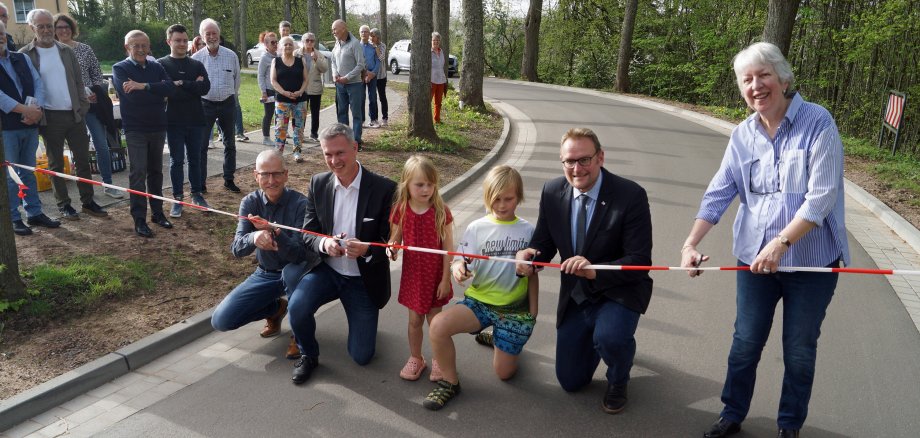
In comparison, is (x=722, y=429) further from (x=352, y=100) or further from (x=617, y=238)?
(x=352, y=100)

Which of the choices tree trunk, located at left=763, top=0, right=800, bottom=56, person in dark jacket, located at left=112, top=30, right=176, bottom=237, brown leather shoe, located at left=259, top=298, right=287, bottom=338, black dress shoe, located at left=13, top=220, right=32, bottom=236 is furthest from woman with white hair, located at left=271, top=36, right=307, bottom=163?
tree trunk, located at left=763, top=0, right=800, bottom=56

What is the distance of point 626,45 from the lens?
27.4 metres

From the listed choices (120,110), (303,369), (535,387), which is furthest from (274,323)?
(120,110)

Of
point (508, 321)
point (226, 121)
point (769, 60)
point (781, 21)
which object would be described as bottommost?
point (508, 321)

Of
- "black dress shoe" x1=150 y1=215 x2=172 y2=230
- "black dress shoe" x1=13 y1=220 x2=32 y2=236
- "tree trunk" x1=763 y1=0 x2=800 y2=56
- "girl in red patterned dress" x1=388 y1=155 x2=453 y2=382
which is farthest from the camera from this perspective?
"tree trunk" x1=763 y1=0 x2=800 y2=56

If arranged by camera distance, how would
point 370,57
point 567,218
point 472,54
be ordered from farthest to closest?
point 472,54 → point 370,57 → point 567,218

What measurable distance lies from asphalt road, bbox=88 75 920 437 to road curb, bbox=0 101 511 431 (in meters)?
0.54

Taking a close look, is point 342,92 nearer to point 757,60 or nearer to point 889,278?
point 889,278

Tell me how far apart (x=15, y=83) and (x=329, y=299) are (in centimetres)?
424

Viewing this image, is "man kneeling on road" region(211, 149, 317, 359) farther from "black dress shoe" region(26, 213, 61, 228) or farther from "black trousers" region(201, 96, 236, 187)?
"black trousers" region(201, 96, 236, 187)

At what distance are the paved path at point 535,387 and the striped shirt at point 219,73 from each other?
4.08m

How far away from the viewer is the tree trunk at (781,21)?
16327 millimetres

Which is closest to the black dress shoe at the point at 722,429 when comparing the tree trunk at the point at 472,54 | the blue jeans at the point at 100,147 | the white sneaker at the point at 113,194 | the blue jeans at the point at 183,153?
the blue jeans at the point at 183,153

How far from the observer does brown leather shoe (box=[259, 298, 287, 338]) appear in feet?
16.6
